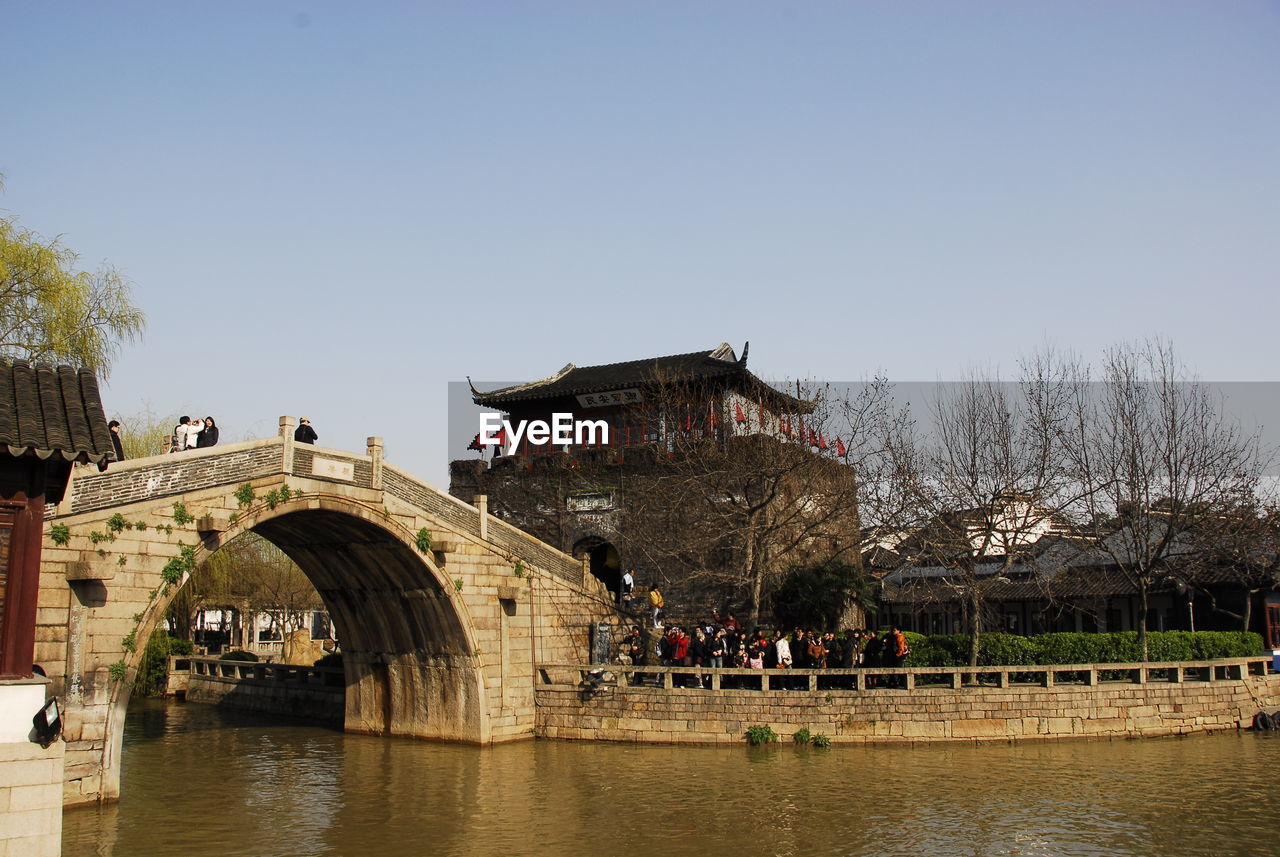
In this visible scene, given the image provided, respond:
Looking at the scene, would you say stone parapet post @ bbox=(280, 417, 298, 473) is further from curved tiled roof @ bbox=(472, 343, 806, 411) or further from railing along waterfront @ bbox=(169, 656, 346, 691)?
curved tiled roof @ bbox=(472, 343, 806, 411)

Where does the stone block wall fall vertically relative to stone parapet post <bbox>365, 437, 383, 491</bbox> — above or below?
below

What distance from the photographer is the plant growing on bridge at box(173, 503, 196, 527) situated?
16781 millimetres

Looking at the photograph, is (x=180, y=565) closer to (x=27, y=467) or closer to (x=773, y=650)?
(x=27, y=467)

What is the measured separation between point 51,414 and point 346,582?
1365 cm

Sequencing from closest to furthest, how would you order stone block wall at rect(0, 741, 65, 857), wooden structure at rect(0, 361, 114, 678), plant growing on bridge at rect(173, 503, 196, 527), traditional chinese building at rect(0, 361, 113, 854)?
stone block wall at rect(0, 741, 65, 857) < traditional chinese building at rect(0, 361, 113, 854) < wooden structure at rect(0, 361, 114, 678) < plant growing on bridge at rect(173, 503, 196, 527)

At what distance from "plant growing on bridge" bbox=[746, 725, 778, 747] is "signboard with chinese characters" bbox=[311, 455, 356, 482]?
9.36 meters

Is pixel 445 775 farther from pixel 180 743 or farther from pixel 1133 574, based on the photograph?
pixel 1133 574

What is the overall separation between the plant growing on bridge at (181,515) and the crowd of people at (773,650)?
10.6 meters

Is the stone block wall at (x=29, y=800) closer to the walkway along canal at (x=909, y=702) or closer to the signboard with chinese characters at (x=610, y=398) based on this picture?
the walkway along canal at (x=909, y=702)

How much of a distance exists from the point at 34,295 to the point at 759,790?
51.9 feet

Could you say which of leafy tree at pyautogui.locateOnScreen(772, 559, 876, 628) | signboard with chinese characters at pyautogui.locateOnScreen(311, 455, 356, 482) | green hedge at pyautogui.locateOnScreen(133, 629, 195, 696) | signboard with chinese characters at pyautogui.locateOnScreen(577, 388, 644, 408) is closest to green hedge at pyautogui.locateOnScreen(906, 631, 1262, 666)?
leafy tree at pyautogui.locateOnScreen(772, 559, 876, 628)

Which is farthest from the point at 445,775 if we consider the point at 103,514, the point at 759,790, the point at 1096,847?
the point at 1096,847

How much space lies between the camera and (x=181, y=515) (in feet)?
55.3

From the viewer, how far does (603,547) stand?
110 feet
